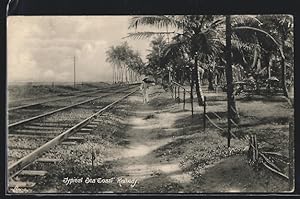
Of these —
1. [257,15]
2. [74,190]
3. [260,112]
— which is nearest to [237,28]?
[257,15]

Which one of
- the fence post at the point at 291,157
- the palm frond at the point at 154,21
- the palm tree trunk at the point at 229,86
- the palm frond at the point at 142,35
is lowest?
the fence post at the point at 291,157

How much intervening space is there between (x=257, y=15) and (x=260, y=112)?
2.10ft

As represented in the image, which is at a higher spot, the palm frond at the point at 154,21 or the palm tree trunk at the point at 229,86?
the palm frond at the point at 154,21

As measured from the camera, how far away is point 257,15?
307cm

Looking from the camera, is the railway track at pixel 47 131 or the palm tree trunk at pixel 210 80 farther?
the palm tree trunk at pixel 210 80

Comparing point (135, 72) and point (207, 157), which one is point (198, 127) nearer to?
point (207, 157)

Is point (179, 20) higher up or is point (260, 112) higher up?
point (179, 20)

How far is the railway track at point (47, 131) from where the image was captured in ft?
9.92

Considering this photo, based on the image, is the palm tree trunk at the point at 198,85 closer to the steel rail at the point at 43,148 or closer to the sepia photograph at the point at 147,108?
the sepia photograph at the point at 147,108

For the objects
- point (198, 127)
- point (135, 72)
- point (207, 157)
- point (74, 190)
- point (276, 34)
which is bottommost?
point (74, 190)

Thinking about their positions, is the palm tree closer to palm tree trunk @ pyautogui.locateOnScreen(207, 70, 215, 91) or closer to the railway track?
palm tree trunk @ pyautogui.locateOnScreen(207, 70, 215, 91)

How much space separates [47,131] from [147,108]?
0.68 metres

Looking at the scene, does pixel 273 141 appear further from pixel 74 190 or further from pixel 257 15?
pixel 74 190

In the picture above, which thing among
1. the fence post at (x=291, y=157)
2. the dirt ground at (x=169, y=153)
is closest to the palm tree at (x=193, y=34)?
the dirt ground at (x=169, y=153)
